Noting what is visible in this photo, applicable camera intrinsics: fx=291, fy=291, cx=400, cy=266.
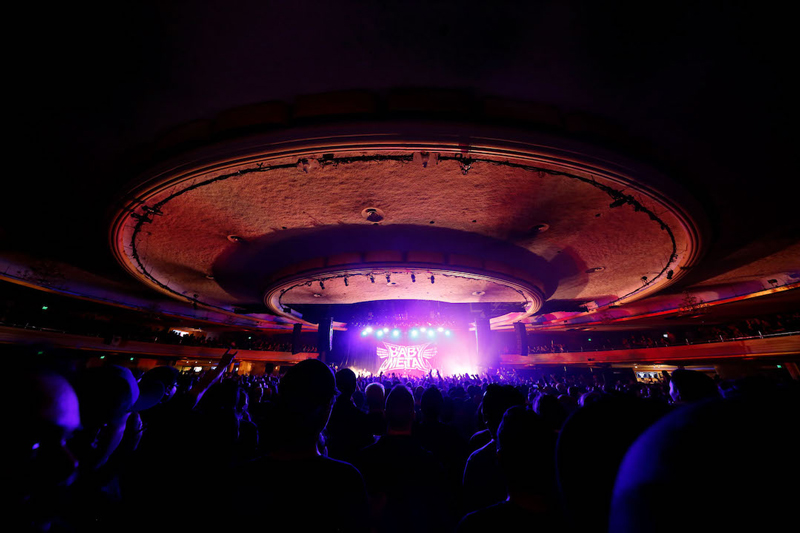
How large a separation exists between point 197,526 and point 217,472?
128cm

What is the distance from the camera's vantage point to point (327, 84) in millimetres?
4008

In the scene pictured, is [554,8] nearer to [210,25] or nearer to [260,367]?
[210,25]

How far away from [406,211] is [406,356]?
22.1 meters

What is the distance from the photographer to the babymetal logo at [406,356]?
26.2 m

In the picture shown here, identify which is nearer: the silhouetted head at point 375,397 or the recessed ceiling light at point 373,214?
the silhouetted head at point 375,397

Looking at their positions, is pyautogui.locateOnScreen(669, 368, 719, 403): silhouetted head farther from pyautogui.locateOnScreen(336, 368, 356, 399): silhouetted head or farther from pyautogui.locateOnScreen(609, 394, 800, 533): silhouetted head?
pyautogui.locateOnScreen(609, 394, 800, 533): silhouetted head

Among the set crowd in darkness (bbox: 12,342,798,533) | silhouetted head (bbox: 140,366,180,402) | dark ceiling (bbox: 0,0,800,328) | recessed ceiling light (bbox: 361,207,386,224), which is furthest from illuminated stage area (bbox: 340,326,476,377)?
crowd in darkness (bbox: 12,342,798,533)

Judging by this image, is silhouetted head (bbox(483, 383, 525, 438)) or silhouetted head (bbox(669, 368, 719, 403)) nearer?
silhouetted head (bbox(483, 383, 525, 438))

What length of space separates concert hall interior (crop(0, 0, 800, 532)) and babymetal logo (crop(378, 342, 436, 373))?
61.6 feet

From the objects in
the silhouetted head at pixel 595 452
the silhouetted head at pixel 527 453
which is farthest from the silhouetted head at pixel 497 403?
the silhouetted head at pixel 595 452

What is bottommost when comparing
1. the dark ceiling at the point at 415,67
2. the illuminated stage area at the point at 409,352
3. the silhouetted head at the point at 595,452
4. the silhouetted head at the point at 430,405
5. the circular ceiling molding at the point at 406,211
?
the silhouetted head at the point at 430,405

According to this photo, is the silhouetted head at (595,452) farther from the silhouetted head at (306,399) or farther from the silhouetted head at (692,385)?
the silhouetted head at (692,385)

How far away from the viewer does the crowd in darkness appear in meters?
0.53

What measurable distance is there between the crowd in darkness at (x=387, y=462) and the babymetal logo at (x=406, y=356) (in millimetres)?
22994
